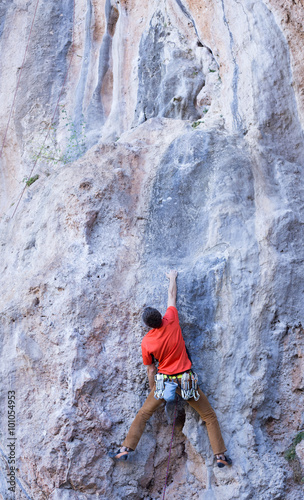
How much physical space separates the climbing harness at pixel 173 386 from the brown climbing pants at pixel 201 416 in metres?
0.09

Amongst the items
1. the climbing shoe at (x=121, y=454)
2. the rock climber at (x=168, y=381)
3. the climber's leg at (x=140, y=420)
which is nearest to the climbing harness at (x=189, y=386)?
the rock climber at (x=168, y=381)

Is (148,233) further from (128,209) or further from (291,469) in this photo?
(291,469)

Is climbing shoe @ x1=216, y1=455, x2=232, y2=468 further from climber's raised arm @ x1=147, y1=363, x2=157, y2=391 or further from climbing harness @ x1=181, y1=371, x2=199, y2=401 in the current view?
climber's raised arm @ x1=147, y1=363, x2=157, y2=391

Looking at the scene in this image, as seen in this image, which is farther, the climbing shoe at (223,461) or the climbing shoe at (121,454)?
the climbing shoe at (121,454)

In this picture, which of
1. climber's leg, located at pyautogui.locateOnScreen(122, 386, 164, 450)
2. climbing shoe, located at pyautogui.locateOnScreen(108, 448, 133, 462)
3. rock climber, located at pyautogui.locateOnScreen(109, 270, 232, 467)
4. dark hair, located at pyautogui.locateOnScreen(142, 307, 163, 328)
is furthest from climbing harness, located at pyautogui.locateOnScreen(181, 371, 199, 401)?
climbing shoe, located at pyautogui.locateOnScreen(108, 448, 133, 462)

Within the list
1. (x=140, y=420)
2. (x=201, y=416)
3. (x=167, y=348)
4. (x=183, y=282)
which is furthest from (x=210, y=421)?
(x=183, y=282)

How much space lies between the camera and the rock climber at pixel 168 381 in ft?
13.7

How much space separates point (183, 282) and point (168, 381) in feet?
3.51

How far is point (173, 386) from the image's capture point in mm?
4164

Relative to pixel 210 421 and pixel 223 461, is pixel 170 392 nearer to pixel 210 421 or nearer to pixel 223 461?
pixel 210 421

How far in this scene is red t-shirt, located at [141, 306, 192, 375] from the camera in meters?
4.23

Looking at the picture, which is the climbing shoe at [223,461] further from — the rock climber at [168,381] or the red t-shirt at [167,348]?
the red t-shirt at [167,348]

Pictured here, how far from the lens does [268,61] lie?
5453 mm

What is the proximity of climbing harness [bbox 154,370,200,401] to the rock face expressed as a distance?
1.06ft
